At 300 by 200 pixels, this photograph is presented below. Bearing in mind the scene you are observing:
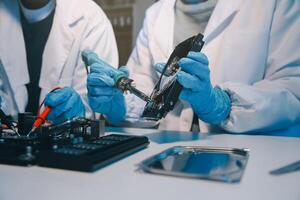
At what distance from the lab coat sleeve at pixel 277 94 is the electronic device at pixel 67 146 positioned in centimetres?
36

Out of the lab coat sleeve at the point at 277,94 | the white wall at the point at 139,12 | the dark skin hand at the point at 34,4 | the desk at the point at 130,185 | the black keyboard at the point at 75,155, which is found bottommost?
the desk at the point at 130,185

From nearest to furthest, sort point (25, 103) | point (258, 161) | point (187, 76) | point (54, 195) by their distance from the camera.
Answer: point (54, 195) < point (258, 161) < point (187, 76) < point (25, 103)

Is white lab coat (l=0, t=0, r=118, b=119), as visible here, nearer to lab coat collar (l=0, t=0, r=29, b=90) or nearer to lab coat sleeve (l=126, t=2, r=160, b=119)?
lab coat collar (l=0, t=0, r=29, b=90)

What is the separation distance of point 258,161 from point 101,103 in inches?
22.3

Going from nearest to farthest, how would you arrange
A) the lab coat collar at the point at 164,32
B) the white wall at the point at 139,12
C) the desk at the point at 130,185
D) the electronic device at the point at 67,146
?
the desk at the point at 130,185
the electronic device at the point at 67,146
the lab coat collar at the point at 164,32
the white wall at the point at 139,12

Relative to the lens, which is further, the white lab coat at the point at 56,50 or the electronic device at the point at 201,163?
the white lab coat at the point at 56,50

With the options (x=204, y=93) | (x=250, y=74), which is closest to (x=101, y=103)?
(x=204, y=93)

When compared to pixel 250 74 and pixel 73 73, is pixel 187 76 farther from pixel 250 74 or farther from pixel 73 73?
pixel 73 73

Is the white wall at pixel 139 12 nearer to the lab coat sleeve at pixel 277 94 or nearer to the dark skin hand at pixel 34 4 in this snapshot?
the dark skin hand at pixel 34 4

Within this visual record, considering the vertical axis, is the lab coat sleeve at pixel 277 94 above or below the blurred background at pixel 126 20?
below

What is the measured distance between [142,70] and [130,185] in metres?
0.91

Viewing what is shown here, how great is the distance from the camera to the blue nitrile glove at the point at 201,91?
73 cm

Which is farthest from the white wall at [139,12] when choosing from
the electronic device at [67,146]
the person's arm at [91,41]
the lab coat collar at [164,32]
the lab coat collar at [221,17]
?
the electronic device at [67,146]

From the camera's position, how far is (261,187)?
0.41 m
